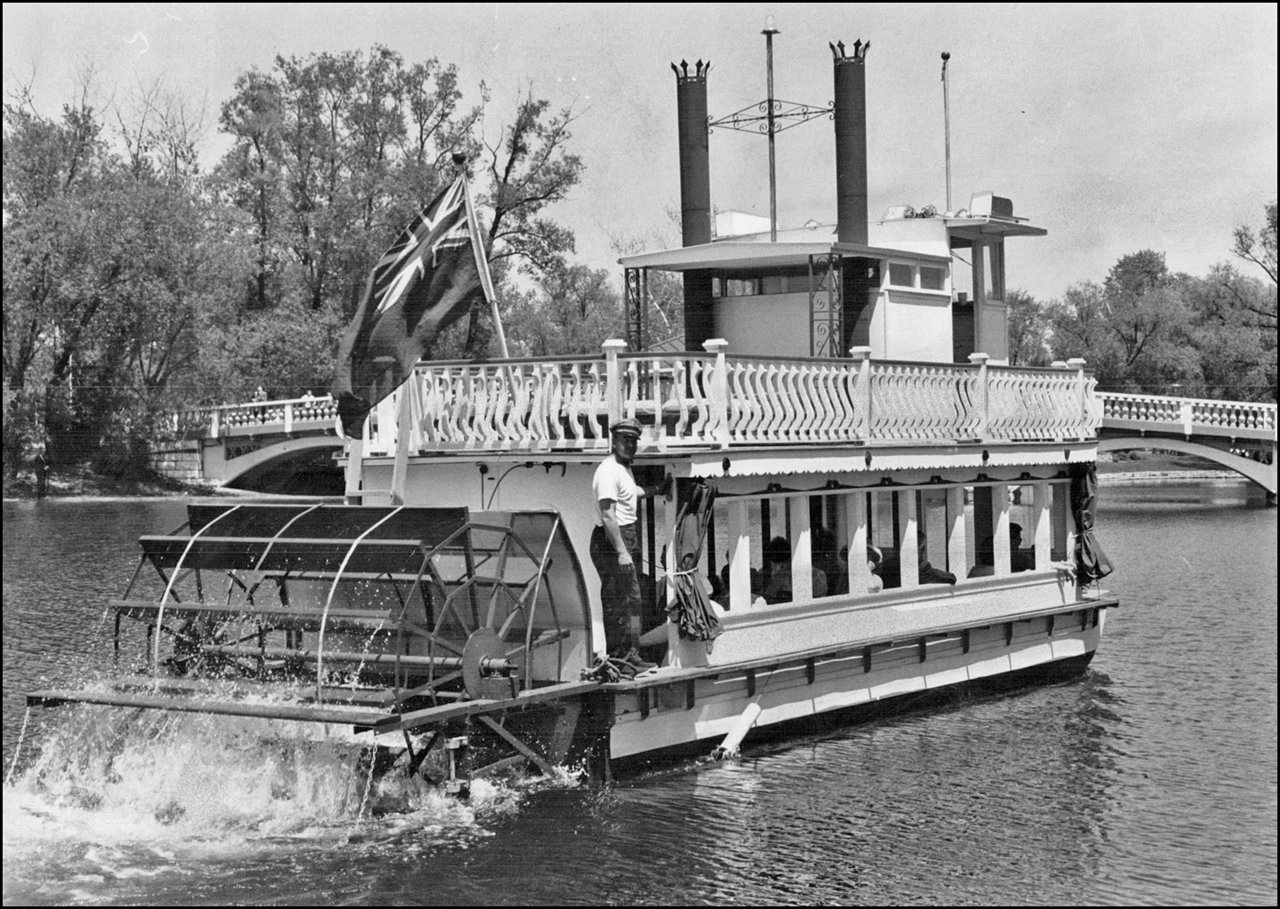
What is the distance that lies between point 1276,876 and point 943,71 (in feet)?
46.0

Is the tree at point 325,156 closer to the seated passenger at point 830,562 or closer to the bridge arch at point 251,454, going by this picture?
the bridge arch at point 251,454

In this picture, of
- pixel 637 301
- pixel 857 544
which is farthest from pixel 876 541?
pixel 637 301

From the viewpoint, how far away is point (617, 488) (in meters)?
12.3

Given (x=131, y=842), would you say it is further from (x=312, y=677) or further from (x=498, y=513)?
(x=498, y=513)

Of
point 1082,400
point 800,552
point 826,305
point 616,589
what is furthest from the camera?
point 1082,400

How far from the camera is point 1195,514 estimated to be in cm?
4288

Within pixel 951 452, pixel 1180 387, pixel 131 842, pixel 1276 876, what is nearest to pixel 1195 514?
pixel 1180 387

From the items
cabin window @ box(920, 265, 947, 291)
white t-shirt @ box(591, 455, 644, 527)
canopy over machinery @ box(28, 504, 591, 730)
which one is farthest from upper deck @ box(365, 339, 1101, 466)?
cabin window @ box(920, 265, 947, 291)

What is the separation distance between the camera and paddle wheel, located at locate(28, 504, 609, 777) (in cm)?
1184

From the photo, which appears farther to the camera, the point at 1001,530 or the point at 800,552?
the point at 1001,530

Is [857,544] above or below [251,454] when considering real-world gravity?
below

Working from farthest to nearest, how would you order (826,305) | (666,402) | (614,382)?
(826,305) < (666,402) < (614,382)

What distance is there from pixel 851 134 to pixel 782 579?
631 cm

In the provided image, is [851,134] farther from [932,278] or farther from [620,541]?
[620,541]
